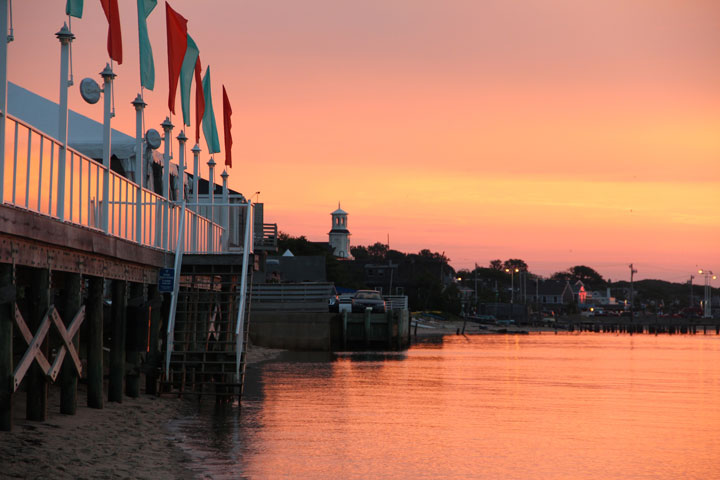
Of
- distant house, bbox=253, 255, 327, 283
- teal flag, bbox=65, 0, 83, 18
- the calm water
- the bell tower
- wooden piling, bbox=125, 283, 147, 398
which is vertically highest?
the bell tower

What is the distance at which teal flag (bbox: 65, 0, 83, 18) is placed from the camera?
16328mm

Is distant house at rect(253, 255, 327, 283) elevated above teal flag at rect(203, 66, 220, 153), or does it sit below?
below

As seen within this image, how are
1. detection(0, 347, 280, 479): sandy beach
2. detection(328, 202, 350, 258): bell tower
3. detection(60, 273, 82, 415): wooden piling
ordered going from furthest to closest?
detection(328, 202, 350, 258): bell tower, detection(60, 273, 82, 415): wooden piling, detection(0, 347, 280, 479): sandy beach

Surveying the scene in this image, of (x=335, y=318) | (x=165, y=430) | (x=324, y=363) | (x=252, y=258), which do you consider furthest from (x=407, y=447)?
(x=335, y=318)

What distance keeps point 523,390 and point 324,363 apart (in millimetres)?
15502

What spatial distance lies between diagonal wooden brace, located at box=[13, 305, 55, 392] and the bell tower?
537 ft

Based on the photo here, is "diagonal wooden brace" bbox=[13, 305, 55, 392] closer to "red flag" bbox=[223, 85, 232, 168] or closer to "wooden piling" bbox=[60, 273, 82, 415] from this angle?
"wooden piling" bbox=[60, 273, 82, 415]

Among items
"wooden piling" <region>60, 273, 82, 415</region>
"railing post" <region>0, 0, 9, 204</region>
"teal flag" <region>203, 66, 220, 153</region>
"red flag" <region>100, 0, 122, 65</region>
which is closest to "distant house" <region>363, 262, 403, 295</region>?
"teal flag" <region>203, 66, 220, 153</region>

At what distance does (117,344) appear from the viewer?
70.6 feet

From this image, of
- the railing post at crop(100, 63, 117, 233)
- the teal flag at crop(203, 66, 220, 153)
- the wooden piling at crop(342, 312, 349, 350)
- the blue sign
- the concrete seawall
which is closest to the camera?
the railing post at crop(100, 63, 117, 233)

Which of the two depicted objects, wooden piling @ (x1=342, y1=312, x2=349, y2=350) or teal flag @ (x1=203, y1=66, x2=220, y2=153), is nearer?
teal flag @ (x1=203, y1=66, x2=220, y2=153)

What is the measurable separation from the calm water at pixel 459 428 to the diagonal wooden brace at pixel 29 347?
306 centimetres

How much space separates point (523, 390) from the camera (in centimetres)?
3250

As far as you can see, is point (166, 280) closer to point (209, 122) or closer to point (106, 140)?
point (106, 140)
